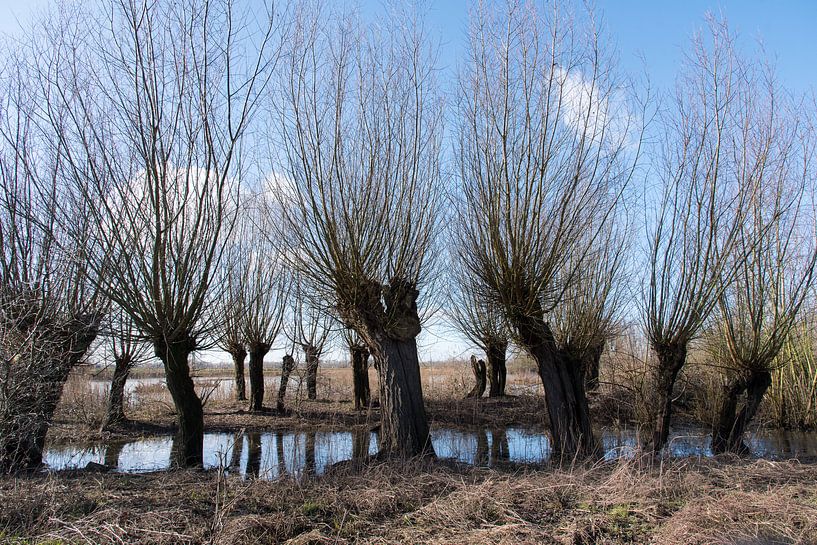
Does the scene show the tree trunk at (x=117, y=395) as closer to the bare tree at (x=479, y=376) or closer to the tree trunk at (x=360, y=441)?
the tree trunk at (x=360, y=441)

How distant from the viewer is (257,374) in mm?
15805

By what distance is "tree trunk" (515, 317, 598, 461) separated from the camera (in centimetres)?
820

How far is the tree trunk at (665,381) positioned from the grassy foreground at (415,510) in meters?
2.64

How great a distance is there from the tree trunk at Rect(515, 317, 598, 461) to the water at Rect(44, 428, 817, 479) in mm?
398

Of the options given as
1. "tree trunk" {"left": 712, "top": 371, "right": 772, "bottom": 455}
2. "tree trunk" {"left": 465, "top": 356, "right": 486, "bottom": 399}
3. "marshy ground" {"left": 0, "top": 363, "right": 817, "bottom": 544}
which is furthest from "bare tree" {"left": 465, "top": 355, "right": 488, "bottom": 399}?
"marshy ground" {"left": 0, "top": 363, "right": 817, "bottom": 544}

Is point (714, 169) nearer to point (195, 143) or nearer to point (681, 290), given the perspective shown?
point (681, 290)

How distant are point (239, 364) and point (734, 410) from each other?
13.8m

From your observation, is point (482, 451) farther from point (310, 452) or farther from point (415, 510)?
point (415, 510)

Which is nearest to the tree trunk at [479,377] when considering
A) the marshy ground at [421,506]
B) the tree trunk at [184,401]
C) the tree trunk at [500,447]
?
the tree trunk at [500,447]

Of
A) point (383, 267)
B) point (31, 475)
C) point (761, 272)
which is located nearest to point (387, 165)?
point (383, 267)

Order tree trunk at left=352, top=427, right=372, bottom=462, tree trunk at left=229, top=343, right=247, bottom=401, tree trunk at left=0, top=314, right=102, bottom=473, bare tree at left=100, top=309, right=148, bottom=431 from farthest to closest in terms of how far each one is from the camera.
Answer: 1. tree trunk at left=229, top=343, right=247, bottom=401
2. bare tree at left=100, top=309, right=148, bottom=431
3. tree trunk at left=352, top=427, right=372, bottom=462
4. tree trunk at left=0, top=314, right=102, bottom=473

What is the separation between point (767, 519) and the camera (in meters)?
4.47

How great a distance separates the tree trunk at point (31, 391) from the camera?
533cm

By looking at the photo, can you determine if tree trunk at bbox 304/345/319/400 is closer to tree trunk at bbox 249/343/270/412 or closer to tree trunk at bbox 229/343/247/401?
tree trunk at bbox 249/343/270/412
